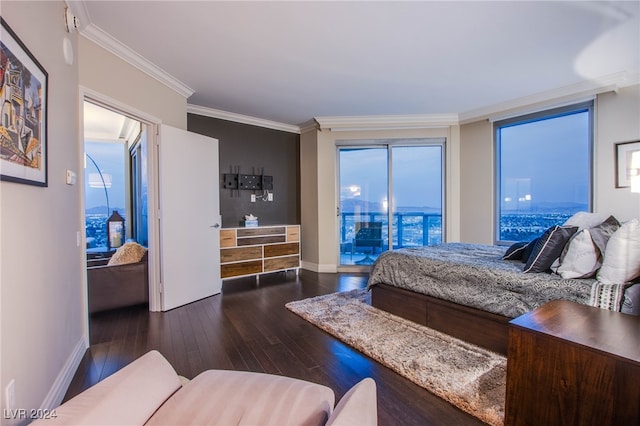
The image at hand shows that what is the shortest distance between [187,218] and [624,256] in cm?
387

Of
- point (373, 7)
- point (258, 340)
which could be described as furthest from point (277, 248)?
point (373, 7)

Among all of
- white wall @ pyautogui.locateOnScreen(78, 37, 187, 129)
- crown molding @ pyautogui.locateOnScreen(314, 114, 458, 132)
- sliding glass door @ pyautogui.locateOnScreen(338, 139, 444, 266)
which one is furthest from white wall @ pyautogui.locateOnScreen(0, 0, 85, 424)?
sliding glass door @ pyautogui.locateOnScreen(338, 139, 444, 266)

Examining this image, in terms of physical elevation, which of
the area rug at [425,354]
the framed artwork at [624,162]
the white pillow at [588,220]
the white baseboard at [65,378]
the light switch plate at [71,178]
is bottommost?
the area rug at [425,354]

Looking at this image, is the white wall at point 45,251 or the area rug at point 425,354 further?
the area rug at point 425,354

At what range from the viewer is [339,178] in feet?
17.4

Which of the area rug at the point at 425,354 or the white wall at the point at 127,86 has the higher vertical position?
the white wall at the point at 127,86

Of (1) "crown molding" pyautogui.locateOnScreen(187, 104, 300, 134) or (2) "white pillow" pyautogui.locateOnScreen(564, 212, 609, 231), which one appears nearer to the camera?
(2) "white pillow" pyautogui.locateOnScreen(564, 212, 609, 231)

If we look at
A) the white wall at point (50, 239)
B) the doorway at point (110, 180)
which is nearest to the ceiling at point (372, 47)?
the white wall at point (50, 239)

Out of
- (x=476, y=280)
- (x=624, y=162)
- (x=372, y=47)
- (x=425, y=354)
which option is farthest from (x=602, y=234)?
(x=372, y=47)

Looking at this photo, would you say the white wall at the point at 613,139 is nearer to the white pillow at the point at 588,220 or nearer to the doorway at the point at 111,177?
the white pillow at the point at 588,220

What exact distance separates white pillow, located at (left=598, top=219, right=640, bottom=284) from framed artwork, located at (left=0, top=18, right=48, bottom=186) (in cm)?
321

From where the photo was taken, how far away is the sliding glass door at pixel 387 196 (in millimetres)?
5145

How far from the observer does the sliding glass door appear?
5.14m

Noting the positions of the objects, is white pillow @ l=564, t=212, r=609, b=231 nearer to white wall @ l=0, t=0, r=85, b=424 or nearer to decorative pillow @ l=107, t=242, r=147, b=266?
white wall @ l=0, t=0, r=85, b=424
